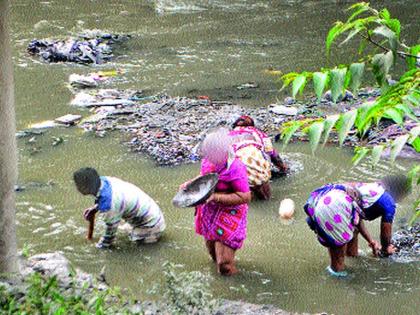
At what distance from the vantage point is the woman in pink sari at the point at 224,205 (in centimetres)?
479

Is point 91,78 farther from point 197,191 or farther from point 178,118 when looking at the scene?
point 197,191

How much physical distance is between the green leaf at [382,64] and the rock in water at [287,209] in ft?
11.8

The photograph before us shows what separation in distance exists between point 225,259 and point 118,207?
87 centimetres

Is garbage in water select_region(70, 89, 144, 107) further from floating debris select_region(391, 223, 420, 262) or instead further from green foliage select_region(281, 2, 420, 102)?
green foliage select_region(281, 2, 420, 102)

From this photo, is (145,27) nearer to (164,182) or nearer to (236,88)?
(236,88)

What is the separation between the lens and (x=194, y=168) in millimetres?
6895

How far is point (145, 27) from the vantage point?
12.9 metres

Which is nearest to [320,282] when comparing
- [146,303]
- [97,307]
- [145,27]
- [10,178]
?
[146,303]

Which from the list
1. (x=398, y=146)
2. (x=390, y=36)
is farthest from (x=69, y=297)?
(x=390, y=36)

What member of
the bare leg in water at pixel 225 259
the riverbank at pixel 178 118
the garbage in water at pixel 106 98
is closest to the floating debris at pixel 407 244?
the bare leg in water at pixel 225 259

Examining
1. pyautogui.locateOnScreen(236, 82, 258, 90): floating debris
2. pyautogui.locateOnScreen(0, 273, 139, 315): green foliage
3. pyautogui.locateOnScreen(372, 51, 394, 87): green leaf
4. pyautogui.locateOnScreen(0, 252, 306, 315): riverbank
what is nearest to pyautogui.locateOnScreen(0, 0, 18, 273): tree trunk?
pyautogui.locateOnScreen(0, 252, 306, 315): riverbank

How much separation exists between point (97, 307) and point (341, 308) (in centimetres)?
173

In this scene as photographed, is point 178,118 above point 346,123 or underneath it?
underneath

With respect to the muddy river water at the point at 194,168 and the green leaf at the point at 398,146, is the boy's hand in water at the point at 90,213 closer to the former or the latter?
the muddy river water at the point at 194,168
